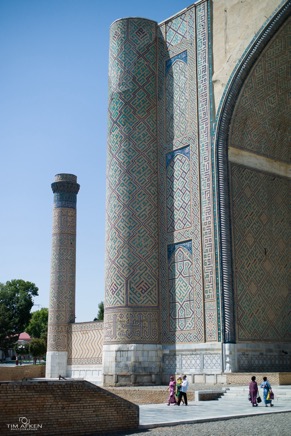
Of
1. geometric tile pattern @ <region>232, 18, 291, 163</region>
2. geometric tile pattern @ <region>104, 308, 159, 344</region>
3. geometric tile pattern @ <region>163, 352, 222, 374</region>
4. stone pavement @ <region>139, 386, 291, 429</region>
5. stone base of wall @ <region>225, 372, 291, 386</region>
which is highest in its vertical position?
geometric tile pattern @ <region>232, 18, 291, 163</region>

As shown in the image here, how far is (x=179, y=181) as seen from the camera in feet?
32.4

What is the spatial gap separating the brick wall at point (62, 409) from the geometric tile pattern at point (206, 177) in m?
4.31

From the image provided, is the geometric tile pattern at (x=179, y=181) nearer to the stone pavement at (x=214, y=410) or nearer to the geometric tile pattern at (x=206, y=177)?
the geometric tile pattern at (x=206, y=177)

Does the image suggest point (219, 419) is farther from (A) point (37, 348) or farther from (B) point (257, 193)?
(A) point (37, 348)

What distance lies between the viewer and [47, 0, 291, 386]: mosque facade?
9.02m

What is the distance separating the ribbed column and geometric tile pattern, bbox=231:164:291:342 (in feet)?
5.06

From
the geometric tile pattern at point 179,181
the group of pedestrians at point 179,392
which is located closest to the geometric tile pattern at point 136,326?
the geometric tile pattern at point 179,181

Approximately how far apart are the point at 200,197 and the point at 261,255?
1.39 metres

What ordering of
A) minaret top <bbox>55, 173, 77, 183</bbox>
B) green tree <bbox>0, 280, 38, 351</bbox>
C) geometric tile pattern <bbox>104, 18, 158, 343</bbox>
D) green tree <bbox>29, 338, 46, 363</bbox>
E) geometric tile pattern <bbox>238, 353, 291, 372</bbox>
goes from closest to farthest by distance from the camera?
geometric tile pattern <bbox>238, 353, 291, 372</bbox>, geometric tile pattern <bbox>104, 18, 158, 343</bbox>, minaret top <bbox>55, 173, 77, 183</bbox>, green tree <bbox>29, 338, 46, 363</bbox>, green tree <bbox>0, 280, 38, 351</bbox>

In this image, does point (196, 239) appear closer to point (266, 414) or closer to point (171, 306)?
point (171, 306)

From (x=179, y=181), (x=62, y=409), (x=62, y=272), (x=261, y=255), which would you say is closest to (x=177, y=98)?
(x=179, y=181)

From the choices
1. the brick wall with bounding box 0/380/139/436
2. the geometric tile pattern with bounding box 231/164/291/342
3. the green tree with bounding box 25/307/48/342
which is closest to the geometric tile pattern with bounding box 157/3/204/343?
the geometric tile pattern with bounding box 231/164/291/342

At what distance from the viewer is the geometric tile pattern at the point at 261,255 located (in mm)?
9016

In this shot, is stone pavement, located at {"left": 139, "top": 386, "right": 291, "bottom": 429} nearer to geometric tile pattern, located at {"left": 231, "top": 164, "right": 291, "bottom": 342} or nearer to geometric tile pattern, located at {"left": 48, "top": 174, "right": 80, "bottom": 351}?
geometric tile pattern, located at {"left": 231, "top": 164, "right": 291, "bottom": 342}
